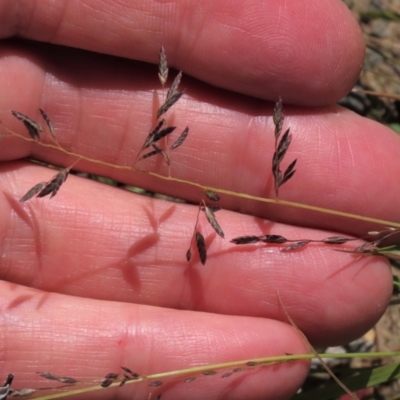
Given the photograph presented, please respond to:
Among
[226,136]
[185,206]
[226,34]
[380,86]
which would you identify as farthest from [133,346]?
[380,86]

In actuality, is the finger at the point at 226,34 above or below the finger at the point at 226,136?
above

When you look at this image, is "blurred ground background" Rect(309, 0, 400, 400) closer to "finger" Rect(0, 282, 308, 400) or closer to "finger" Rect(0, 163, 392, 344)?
"finger" Rect(0, 163, 392, 344)

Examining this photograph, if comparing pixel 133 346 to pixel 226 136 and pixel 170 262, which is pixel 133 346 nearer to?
pixel 170 262

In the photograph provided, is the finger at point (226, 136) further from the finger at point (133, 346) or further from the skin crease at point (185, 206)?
the finger at point (133, 346)

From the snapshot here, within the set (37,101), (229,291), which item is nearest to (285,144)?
(229,291)

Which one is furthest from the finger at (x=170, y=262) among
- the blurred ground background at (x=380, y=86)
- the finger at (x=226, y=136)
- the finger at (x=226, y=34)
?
the blurred ground background at (x=380, y=86)

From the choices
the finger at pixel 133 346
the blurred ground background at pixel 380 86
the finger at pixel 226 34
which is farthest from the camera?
the blurred ground background at pixel 380 86
